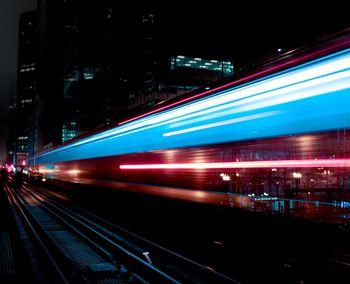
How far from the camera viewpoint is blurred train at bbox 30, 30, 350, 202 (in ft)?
14.5

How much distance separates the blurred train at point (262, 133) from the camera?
441 centimetres

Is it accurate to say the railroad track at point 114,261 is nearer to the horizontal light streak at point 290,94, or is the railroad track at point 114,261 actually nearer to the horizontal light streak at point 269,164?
the horizontal light streak at point 269,164

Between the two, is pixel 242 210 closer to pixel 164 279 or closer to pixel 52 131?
pixel 164 279

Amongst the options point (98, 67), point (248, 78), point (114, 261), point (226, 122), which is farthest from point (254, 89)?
point (98, 67)

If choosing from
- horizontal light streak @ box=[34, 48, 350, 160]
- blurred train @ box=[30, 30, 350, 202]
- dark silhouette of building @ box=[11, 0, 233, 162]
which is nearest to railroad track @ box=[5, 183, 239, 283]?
blurred train @ box=[30, 30, 350, 202]

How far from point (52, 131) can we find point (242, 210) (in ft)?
215

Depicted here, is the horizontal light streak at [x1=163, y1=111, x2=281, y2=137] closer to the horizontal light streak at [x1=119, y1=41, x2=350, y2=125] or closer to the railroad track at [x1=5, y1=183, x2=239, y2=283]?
the horizontal light streak at [x1=119, y1=41, x2=350, y2=125]

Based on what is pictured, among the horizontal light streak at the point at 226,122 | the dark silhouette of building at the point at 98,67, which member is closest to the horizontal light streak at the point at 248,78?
the horizontal light streak at the point at 226,122

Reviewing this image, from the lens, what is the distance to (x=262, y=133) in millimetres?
5410

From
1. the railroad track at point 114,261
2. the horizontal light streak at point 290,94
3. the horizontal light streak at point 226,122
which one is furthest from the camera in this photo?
the railroad track at point 114,261

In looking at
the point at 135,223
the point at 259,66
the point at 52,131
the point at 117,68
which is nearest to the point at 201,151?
the point at 259,66

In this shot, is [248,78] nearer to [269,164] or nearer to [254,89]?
[254,89]

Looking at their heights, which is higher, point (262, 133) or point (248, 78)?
point (248, 78)

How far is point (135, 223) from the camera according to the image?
11336 mm
